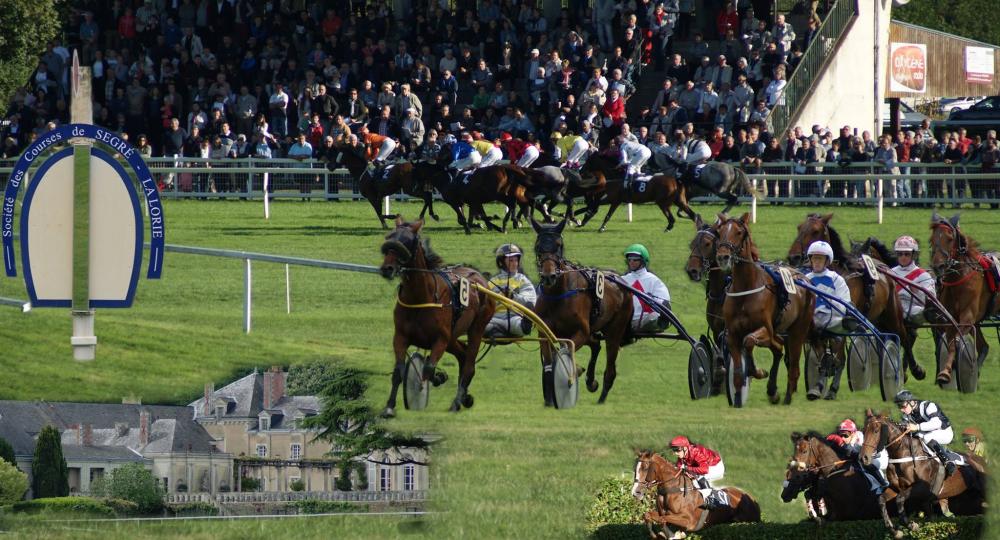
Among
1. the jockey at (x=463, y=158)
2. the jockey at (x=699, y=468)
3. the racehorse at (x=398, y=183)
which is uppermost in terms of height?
the jockey at (x=463, y=158)

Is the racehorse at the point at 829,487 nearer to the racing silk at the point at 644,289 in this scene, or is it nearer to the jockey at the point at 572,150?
the racing silk at the point at 644,289

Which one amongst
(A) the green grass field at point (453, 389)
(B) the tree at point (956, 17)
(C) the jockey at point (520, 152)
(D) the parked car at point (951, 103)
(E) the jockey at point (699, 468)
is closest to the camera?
(E) the jockey at point (699, 468)

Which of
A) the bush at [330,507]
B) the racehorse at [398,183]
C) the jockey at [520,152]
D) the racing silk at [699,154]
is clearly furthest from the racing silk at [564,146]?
the bush at [330,507]

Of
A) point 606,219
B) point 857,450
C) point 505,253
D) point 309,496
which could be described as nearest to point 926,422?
point 857,450

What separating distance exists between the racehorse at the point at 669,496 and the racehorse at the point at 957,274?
5663mm

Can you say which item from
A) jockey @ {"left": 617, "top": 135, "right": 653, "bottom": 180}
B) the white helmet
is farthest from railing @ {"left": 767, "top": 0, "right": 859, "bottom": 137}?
the white helmet

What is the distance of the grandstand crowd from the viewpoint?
30.0 m

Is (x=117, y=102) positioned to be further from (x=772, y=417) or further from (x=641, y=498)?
(x=641, y=498)

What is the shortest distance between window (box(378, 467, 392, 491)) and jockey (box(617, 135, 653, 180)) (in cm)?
1476

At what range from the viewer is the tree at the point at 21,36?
3819 centimetres

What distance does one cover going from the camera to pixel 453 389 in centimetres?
1516

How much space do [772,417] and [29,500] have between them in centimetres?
607

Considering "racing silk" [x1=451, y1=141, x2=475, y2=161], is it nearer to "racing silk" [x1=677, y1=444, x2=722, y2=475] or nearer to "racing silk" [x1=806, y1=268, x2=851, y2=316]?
"racing silk" [x1=806, y1=268, x2=851, y2=316]

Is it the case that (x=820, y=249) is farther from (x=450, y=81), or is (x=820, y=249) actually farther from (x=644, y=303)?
(x=450, y=81)
